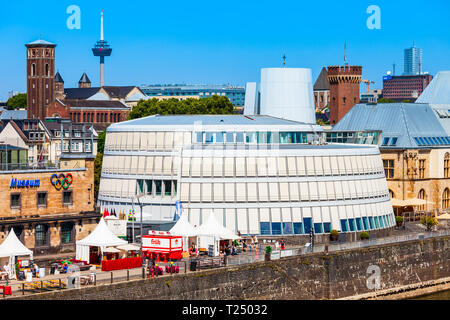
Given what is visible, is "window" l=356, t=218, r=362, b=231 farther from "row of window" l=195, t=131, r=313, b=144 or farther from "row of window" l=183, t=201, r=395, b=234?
"row of window" l=195, t=131, r=313, b=144

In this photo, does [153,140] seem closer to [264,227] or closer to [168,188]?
[168,188]

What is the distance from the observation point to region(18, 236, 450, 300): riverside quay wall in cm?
7494

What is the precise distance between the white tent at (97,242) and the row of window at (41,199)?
9472mm

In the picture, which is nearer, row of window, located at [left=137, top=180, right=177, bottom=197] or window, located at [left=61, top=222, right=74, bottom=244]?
window, located at [left=61, top=222, right=74, bottom=244]

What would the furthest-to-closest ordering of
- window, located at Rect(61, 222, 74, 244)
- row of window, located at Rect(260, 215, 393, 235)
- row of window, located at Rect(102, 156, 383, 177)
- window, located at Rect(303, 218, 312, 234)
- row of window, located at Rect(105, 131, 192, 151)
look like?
row of window, located at Rect(105, 131, 192, 151) < row of window, located at Rect(102, 156, 383, 177) < window, located at Rect(303, 218, 312, 234) < row of window, located at Rect(260, 215, 393, 235) < window, located at Rect(61, 222, 74, 244)

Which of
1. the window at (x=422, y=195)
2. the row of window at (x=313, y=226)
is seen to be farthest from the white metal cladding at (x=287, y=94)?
the row of window at (x=313, y=226)

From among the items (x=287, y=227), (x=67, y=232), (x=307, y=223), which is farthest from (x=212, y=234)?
(x=307, y=223)

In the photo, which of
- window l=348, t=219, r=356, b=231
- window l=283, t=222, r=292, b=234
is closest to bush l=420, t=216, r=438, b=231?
window l=348, t=219, r=356, b=231

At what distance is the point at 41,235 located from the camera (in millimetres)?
90875

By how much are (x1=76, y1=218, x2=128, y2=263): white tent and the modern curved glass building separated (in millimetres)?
21365

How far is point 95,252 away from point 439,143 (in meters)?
69.8

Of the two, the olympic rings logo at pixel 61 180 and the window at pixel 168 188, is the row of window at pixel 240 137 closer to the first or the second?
the window at pixel 168 188

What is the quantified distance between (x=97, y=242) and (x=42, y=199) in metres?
12.5
